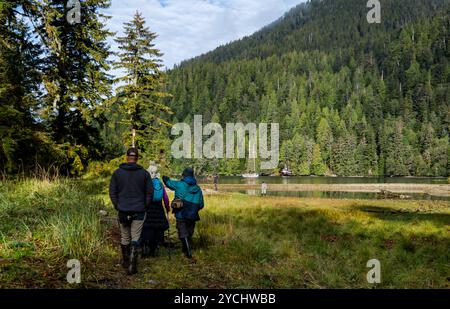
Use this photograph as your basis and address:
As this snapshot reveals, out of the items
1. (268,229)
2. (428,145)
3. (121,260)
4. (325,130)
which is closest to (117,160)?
(268,229)

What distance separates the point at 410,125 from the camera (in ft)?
502

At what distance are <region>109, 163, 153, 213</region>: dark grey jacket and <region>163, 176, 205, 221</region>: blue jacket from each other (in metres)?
1.76

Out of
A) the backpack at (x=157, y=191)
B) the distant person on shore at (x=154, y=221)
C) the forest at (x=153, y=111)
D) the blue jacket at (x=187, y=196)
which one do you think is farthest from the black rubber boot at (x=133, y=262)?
the forest at (x=153, y=111)

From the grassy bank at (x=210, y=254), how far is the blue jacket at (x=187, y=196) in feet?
3.14

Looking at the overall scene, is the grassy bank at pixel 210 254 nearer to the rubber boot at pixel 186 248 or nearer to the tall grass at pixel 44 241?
the tall grass at pixel 44 241

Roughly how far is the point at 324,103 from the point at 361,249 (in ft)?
595

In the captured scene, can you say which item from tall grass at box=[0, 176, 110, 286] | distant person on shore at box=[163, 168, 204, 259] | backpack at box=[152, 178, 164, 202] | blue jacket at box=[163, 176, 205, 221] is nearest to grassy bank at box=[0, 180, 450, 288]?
tall grass at box=[0, 176, 110, 286]

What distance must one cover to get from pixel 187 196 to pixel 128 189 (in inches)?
86.4

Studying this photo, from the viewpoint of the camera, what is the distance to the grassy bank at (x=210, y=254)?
21.9 ft

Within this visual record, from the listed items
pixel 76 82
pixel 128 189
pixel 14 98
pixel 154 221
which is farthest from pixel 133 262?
pixel 76 82

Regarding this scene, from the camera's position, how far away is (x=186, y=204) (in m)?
8.84

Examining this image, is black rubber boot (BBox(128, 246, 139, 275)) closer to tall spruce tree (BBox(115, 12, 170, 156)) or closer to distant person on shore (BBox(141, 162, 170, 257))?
distant person on shore (BBox(141, 162, 170, 257))

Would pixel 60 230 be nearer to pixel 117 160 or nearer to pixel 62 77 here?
pixel 62 77

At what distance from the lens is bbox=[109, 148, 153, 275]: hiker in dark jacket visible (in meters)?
6.89
